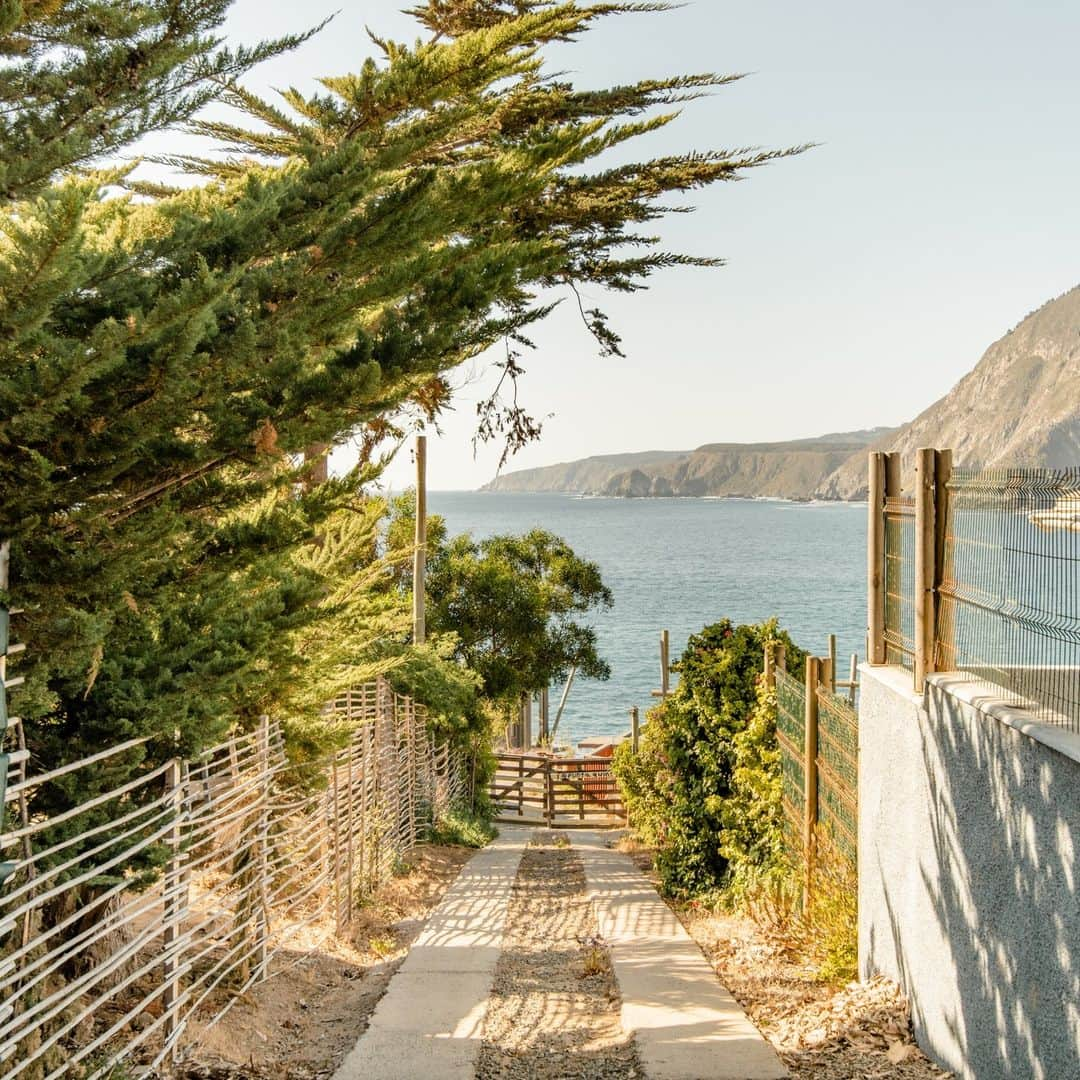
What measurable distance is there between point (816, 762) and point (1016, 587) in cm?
351

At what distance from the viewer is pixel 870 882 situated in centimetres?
614

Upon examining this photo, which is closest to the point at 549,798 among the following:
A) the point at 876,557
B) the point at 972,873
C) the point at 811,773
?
the point at 811,773

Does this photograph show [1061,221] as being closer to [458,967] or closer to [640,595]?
[458,967]

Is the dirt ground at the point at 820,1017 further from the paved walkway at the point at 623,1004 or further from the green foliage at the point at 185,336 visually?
the green foliage at the point at 185,336

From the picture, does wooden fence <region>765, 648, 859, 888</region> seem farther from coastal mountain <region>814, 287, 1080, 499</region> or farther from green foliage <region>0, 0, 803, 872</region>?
coastal mountain <region>814, 287, 1080, 499</region>

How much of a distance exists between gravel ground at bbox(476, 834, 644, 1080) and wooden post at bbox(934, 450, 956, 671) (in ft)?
7.73

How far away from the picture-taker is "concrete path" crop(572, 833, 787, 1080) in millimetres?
5035

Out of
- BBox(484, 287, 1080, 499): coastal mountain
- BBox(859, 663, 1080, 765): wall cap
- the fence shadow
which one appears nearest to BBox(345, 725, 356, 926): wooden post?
BBox(859, 663, 1080, 765): wall cap

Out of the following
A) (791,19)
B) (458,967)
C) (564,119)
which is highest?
(791,19)

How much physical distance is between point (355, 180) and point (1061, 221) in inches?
1664

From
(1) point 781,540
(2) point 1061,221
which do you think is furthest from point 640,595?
(1) point 781,540

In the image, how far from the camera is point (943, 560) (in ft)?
17.3

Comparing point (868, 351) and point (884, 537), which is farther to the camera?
point (868, 351)

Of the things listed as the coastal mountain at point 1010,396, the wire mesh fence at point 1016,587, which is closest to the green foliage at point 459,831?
the wire mesh fence at point 1016,587
